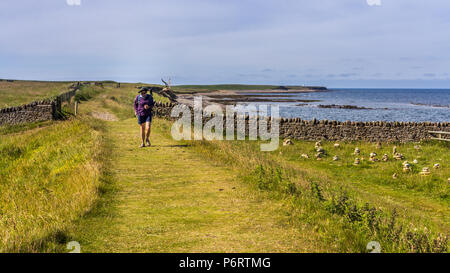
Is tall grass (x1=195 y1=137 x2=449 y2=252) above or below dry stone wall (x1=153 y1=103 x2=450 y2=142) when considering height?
below

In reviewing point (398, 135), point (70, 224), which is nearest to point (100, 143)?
point (70, 224)

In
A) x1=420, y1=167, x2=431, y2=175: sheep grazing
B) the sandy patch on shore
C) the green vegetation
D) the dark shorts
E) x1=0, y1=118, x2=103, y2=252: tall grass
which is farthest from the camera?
the green vegetation

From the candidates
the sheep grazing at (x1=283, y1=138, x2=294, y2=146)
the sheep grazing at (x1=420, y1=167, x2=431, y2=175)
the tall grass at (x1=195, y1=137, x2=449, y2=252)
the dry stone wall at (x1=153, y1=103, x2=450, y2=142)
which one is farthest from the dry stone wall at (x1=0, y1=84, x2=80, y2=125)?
the sheep grazing at (x1=420, y1=167, x2=431, y2=175)

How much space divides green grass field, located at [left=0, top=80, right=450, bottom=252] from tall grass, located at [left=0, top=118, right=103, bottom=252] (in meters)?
0.04

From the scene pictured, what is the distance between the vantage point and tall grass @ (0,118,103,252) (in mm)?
5996

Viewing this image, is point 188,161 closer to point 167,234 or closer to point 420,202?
point 167,234

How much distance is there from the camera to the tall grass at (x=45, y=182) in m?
6.00

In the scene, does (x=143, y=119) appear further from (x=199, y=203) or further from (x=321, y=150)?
(x=321, y=150)

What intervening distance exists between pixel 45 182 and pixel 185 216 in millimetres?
6194

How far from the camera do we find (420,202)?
457 inches

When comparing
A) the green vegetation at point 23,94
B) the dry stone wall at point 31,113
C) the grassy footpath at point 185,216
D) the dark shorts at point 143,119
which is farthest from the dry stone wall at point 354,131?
the green vegetation at point 23,94

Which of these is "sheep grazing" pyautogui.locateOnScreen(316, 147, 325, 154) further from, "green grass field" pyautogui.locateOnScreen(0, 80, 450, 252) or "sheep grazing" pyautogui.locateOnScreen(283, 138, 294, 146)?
"sheep grazing" pyautogui.locateOnScreen(283, 138, 294, 146)

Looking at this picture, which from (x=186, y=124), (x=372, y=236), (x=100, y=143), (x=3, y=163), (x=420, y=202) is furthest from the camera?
(x=186, y=124)
